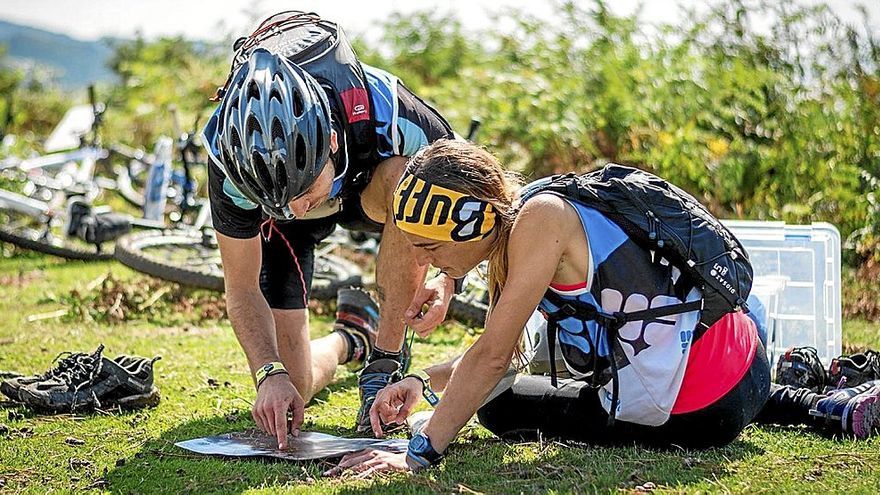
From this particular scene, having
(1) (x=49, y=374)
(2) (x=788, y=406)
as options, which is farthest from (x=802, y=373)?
(1) (x=49, y=374)

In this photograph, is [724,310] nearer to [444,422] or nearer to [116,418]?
[444,422]

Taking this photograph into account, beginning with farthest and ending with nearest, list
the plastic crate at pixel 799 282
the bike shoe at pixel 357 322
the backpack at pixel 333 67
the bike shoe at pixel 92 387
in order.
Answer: the bike shoe at pixel 357 322
the plastic crate at pixel 799 282
the bike shoe at pixel 92 387
the backpack at pixel 333 67

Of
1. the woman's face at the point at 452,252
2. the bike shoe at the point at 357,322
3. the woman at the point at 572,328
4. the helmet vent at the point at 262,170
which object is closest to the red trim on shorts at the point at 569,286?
the woman at the point at 572,328

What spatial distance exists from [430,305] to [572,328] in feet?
2.47

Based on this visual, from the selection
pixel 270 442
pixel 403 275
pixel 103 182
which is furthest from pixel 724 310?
pixel 103 182

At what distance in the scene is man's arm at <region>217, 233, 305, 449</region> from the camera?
12.1ft

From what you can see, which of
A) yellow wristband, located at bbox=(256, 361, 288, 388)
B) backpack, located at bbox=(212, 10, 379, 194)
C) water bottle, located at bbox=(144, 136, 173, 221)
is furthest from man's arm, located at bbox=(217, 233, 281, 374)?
water bottle, located at bbox=(144, 136, 173, 221)

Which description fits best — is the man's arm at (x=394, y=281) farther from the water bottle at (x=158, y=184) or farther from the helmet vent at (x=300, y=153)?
the water bottle at (x=158, y=184)

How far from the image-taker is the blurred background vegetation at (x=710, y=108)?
7.90 meters

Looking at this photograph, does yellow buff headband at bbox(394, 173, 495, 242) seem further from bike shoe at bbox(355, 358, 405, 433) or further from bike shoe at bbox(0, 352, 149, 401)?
bike shoe at bbox(0, 352, 149, 401)

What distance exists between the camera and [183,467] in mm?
3547

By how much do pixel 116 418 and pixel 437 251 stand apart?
186cm

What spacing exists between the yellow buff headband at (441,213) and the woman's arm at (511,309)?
0.39ft

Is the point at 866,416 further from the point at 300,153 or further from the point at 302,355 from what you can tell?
the point at 302,355
